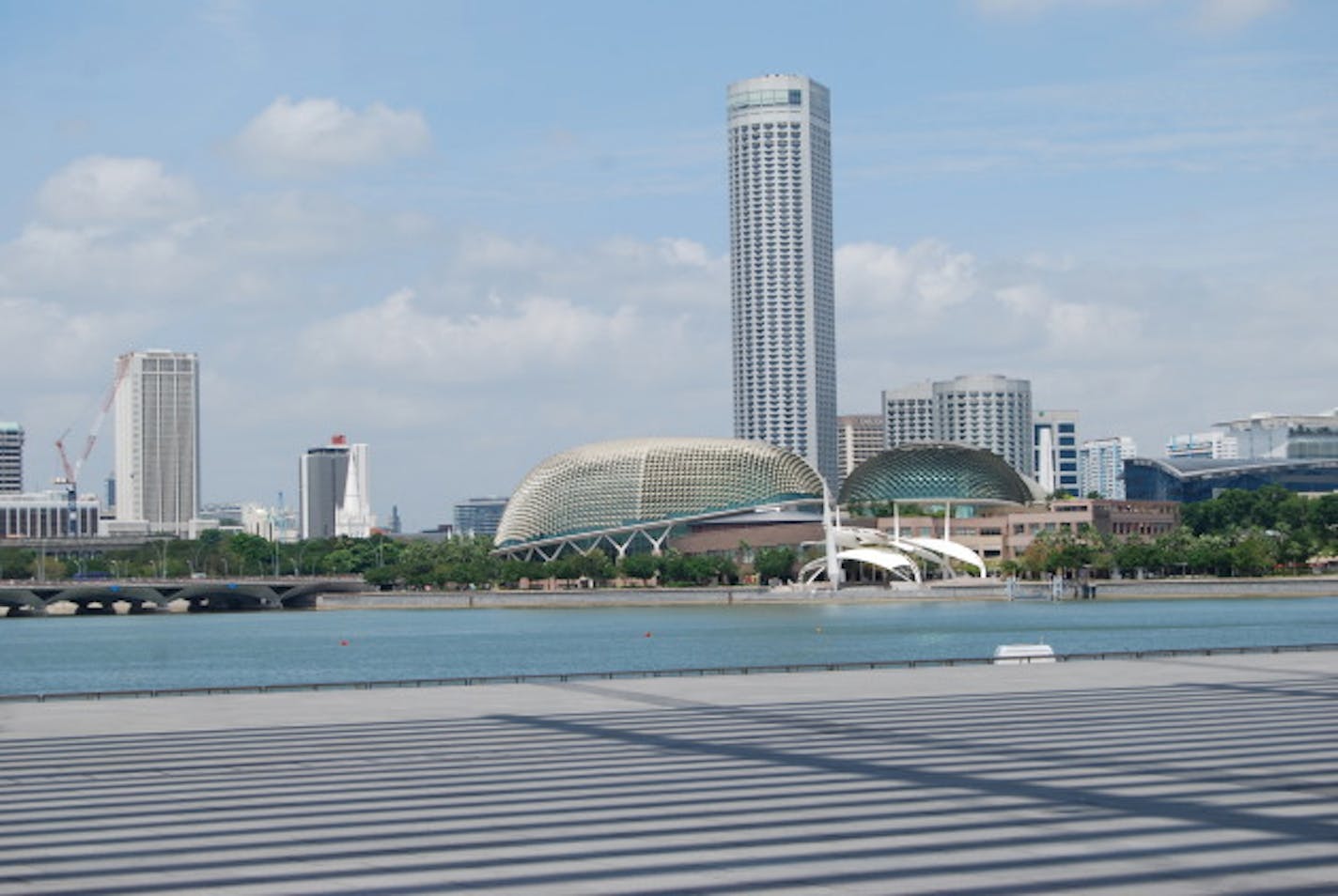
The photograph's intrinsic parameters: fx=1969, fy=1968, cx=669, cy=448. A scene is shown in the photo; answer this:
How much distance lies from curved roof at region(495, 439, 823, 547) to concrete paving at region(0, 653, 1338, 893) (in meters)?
146

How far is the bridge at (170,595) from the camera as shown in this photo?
6535 inches

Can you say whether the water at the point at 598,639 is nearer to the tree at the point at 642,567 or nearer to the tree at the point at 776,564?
the tree at the point at 776,564

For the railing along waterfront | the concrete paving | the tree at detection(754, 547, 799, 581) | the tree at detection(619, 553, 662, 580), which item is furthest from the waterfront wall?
the concrete paving

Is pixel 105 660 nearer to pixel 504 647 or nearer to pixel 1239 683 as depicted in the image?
pixel 504 647

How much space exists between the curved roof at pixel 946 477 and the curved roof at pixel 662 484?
1045cm

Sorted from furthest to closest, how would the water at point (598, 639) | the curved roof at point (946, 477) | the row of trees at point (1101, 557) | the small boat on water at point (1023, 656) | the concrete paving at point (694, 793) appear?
the curved roof at point (946, 477)
the row of trees at point (1101, 557)
the water at point (598, 639)
the small boat on water at point (1023, 656)
the concrete paving at point (694, 793)

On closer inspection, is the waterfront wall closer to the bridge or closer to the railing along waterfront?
the bridge

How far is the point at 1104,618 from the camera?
348 ft

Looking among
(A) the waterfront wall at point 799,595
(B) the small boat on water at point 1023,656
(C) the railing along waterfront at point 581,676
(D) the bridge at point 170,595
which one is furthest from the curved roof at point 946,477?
(B) the small boat on water at point 1023,656

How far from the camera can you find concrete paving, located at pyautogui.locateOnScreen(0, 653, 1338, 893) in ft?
58.1

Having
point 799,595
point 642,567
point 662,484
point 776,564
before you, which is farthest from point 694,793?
point 662,484

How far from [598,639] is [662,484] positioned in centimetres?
8906

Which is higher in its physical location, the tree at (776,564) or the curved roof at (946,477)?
the curved roof at (946,477)

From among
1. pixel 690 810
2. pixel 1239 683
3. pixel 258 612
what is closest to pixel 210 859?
pixel 690 810
